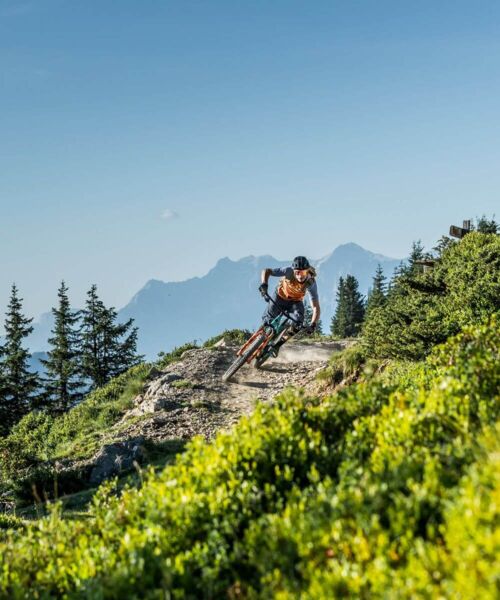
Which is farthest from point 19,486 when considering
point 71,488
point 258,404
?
point 258,404

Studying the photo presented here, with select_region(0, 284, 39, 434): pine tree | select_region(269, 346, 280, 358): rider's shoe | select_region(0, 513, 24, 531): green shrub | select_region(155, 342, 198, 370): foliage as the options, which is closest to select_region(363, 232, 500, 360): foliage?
select_region(269, 346, 280, 358): rider's shoe

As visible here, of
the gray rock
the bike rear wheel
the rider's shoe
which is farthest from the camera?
the rider's shoe

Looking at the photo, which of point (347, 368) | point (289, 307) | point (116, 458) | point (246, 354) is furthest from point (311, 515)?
point (246, 354)

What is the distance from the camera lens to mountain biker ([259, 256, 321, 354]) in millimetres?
15344

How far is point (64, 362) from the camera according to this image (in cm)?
4778

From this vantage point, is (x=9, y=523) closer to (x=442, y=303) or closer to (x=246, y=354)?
(x=246, y=354)

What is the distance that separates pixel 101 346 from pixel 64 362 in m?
3.51

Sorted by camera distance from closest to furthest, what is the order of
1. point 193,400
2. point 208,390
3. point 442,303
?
point 442,303, point 193,400, point 208,390

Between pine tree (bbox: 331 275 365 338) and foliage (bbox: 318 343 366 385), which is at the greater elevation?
pine tree (bbox: 331 275 365 338)

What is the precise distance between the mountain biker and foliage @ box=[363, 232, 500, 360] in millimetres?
2167

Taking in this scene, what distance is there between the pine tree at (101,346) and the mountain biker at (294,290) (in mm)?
34715

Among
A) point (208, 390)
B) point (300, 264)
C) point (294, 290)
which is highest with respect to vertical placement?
point (300, 264)

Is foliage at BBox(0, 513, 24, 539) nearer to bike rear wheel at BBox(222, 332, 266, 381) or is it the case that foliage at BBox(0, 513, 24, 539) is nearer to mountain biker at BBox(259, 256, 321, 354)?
mountain biker at BBox(259, 256, 321, 354)

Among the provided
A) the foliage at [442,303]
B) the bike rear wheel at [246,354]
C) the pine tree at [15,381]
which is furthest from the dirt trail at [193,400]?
the pine tree at [15,381]
